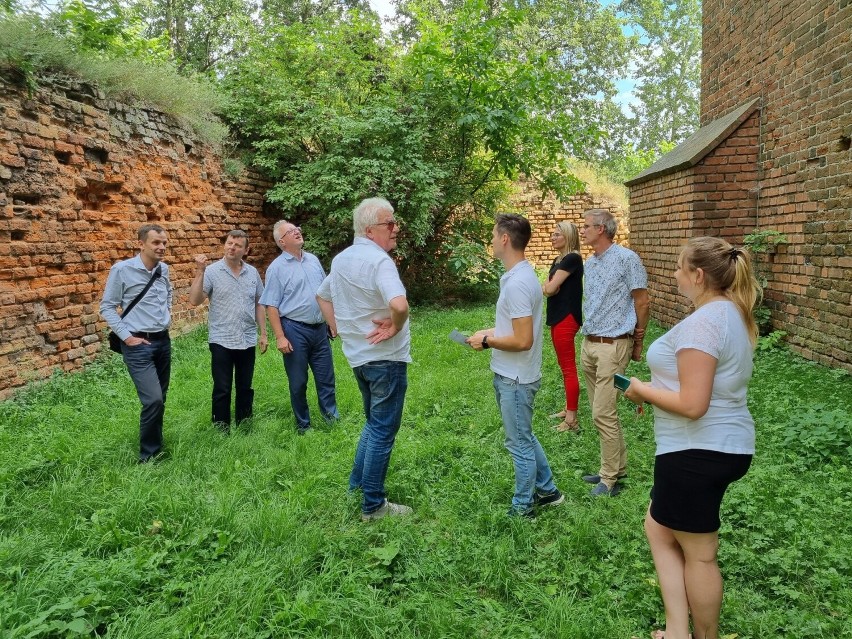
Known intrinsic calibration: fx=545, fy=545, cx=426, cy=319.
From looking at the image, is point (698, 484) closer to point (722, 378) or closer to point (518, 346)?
point (722, 378)

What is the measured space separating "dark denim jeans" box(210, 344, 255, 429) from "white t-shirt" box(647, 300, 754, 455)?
146 inches

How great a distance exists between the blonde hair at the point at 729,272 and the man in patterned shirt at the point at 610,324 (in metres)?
1.51

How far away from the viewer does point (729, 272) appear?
1991mm

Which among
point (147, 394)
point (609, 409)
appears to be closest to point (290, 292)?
→ point (147, 394)

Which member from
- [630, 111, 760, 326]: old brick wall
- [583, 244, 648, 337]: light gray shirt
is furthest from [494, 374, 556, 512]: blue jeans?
[630, 111, 760, 326]: old brick wall

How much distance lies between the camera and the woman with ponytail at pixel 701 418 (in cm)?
191

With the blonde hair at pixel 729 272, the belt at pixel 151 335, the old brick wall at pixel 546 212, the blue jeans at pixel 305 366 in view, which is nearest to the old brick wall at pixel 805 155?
the blonde hair at pixel 729 272

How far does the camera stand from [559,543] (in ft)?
9.53

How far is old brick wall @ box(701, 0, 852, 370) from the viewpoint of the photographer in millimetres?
5305

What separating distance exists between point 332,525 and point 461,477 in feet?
3.35

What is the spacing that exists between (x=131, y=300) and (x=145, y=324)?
0.21 metres

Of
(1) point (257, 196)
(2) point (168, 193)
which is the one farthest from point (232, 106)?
(2) point (168, 193)

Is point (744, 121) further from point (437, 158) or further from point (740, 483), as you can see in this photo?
point (437, 158)

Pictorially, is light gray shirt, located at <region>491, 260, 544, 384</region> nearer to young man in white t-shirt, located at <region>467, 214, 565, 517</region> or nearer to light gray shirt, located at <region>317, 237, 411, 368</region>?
young man in white t-shirt, located at <region>467, 214, 565, 517</region>
